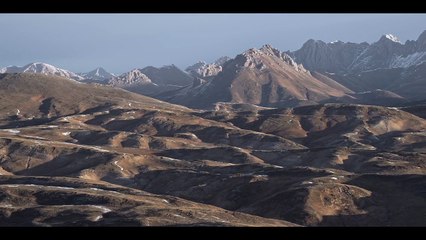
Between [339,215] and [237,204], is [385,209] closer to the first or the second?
[339,215]

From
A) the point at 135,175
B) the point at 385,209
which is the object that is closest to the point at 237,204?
the point at 385,209

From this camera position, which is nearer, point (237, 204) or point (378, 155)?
point (237, 204)

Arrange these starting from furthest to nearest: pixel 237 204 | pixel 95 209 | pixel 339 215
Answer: pixel 237 204 < pixel 339 215 < pixel 95 209

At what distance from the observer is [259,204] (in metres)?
140
